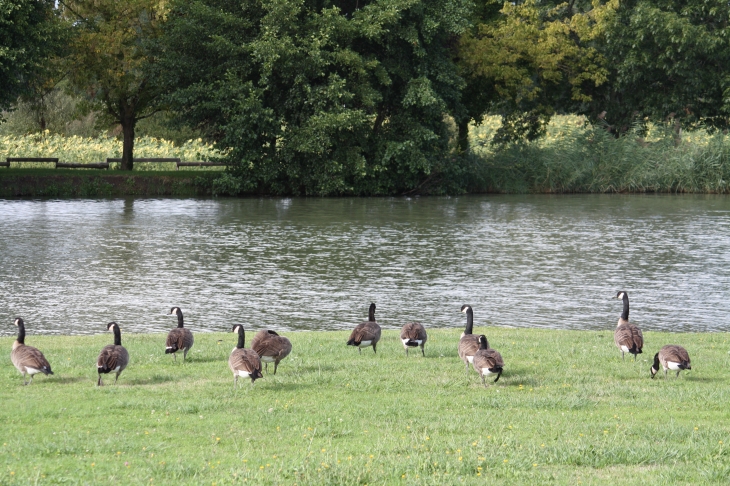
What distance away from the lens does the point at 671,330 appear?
20.9 m

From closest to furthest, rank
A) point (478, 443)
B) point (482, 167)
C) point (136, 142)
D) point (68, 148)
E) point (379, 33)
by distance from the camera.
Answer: point (478, 443) → point (379, 33) → point (482, 167) → point (68, 148) → point (136, 142)

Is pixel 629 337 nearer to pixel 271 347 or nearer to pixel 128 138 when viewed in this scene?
pixel 271 347

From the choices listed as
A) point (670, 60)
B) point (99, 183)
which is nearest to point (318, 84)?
point (99, 183)

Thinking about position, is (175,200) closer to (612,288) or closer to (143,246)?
(143,246)

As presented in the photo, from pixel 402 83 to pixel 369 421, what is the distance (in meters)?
45.1

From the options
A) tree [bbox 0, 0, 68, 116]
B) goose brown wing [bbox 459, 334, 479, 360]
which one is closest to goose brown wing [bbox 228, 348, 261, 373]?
goose brown wing [bbox 459, 334, 479, 360]

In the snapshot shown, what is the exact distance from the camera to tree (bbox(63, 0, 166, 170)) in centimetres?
5175

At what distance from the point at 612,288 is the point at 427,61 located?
1150 inches

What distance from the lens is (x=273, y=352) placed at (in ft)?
46.0

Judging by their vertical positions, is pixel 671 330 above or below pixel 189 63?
below

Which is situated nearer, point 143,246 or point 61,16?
point 143,246

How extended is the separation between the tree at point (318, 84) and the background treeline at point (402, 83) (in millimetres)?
117

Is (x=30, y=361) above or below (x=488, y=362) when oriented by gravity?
below

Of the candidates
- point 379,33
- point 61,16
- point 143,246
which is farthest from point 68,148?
point 143,246
